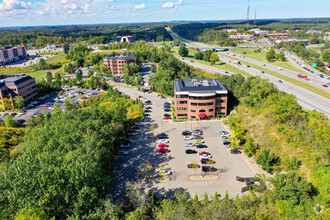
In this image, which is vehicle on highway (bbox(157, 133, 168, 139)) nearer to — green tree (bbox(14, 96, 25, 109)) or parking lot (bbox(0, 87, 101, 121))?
parking lot (bbox(0, 87, 101, 121))

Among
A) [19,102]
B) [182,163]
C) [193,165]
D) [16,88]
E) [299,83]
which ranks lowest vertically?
[182,163]

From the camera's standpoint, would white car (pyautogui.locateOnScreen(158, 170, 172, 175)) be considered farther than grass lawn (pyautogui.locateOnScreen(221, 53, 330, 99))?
No

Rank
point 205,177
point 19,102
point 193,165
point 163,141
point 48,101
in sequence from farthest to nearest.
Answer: point 48,101
point 19,102
point 163,141
point 193,165
point 205,177

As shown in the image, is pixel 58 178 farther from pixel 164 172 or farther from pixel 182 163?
pixel 182 163

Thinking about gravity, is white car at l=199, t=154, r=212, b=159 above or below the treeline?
below

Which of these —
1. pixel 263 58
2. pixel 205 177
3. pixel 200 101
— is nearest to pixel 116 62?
pixel 200 101

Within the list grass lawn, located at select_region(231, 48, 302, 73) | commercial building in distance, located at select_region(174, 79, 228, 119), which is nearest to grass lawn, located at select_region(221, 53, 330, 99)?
grass lawn, located at select_region(231, 48, 302, 73)

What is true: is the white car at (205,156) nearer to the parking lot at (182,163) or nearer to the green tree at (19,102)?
the parking lot at (182,163)
